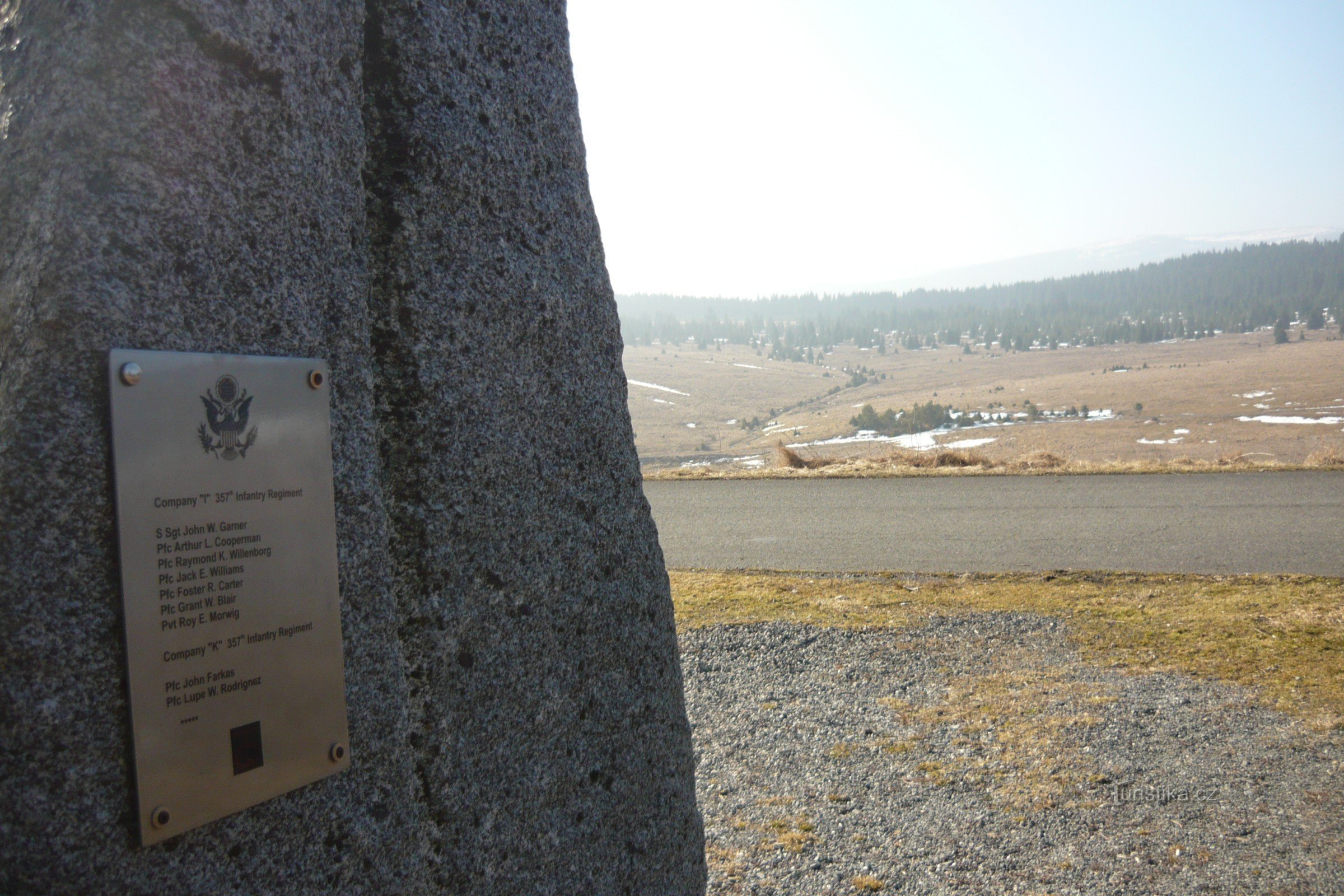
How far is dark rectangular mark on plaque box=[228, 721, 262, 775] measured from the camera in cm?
147

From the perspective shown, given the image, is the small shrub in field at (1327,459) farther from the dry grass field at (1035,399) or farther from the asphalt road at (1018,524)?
the asphalt road at (1018,524)

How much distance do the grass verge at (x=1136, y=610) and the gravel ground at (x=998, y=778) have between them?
13.1 inches

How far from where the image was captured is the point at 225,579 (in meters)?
1.44

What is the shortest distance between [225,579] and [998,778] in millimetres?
3778

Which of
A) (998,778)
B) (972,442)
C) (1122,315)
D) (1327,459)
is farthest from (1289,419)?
(1122,315)

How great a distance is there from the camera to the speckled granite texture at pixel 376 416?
128 centimetres

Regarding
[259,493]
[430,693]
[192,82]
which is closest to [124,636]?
[259,493]

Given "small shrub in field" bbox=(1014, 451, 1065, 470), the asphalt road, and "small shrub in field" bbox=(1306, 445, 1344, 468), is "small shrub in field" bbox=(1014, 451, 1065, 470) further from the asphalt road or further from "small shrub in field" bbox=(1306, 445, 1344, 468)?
"small shrub in field" bbox=(1306, 445, 1344, 468)

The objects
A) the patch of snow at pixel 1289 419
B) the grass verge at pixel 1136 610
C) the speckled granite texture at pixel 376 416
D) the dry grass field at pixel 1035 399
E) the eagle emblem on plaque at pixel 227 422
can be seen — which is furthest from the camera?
the patch of snow at pixel 1289 419

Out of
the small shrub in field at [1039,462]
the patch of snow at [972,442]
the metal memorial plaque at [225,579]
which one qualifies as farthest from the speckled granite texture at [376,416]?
the patch of snow at [972,442]

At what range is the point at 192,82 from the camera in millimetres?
1437

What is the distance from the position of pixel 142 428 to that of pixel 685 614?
5895 millimetres

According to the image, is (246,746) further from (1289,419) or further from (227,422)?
(1289,419)

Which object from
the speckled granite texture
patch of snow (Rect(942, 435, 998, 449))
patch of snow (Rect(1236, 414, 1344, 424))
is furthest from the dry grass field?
the speckled granite texture
